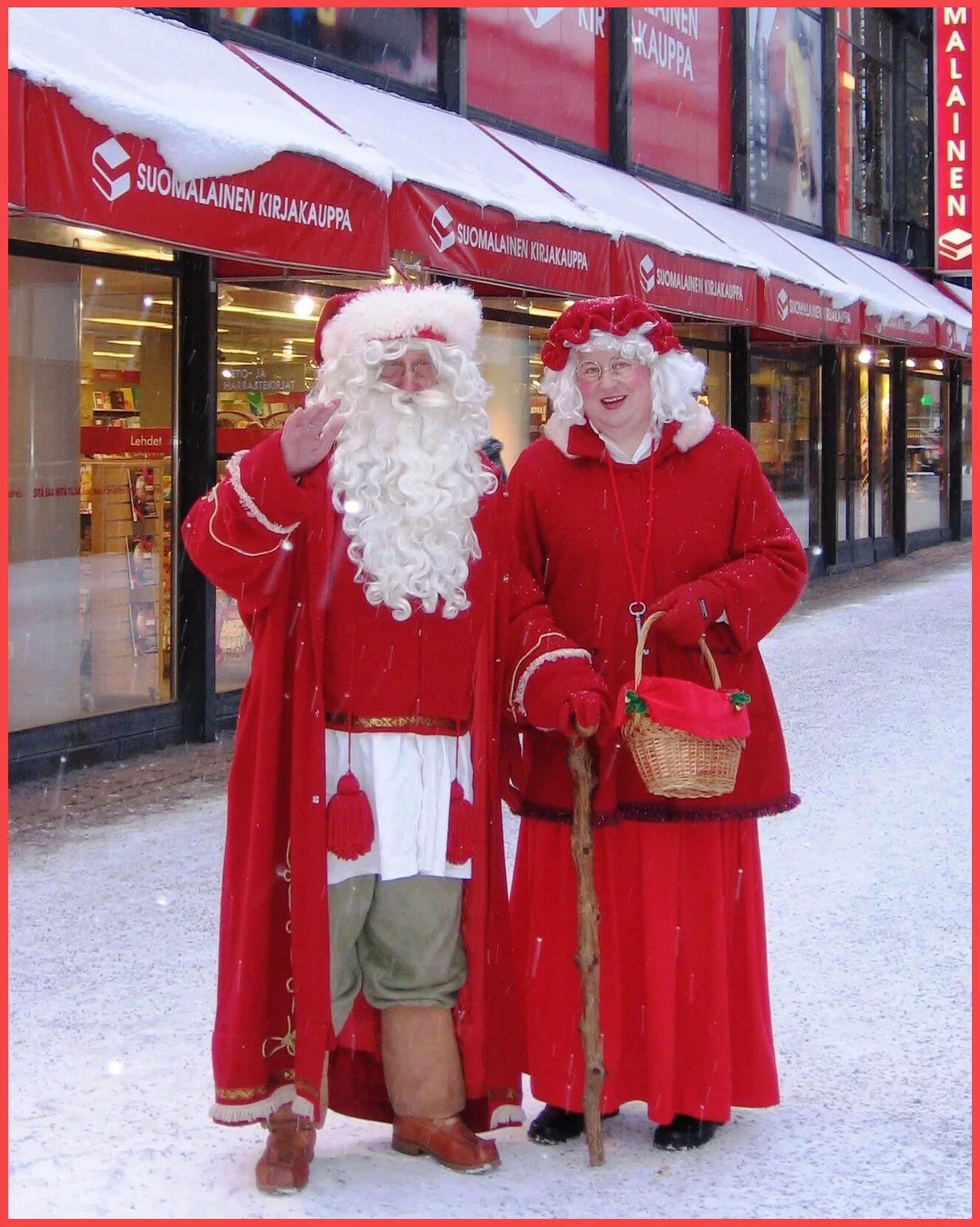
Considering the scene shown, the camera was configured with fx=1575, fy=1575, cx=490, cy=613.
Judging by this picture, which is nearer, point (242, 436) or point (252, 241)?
point (252, 241)

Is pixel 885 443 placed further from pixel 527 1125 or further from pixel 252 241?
pixel 527 1125

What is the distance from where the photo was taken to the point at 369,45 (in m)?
9.54

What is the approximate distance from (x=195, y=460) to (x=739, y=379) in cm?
846

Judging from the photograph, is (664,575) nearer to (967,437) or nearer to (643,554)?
(643,554)

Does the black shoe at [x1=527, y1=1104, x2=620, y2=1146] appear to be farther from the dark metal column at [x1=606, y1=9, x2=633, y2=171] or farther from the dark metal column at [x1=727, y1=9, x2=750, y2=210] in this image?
the dark metal column at [x1=727, y1=9, x2=750, y2=210]

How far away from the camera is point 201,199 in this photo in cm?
600

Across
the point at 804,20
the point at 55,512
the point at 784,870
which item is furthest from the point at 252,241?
the point at 804,20

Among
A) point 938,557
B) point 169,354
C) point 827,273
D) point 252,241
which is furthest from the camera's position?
point 938,557

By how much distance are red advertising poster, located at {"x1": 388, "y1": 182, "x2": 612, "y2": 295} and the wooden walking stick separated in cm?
431

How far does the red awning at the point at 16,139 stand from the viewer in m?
5.14

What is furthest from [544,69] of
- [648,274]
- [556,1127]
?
[556,1127]

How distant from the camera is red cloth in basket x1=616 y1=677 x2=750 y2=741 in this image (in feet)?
10.6

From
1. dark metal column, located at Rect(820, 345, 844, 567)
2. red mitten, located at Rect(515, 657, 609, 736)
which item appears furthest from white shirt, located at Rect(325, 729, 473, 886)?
dark metal column, located at Rect(820, 345, 844, 567)

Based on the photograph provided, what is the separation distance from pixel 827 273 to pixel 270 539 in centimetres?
1285
